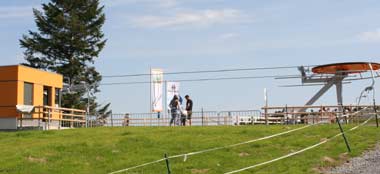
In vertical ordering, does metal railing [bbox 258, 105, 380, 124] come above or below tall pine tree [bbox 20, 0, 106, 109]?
below

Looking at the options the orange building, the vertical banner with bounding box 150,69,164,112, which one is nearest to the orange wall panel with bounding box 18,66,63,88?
the orange building

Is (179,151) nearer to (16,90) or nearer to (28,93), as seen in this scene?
(16,90)

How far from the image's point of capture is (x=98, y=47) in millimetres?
64312

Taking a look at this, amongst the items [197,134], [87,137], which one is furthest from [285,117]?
[87,137]

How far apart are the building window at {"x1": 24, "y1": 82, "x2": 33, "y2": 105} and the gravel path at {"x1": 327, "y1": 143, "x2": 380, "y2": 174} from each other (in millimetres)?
22047

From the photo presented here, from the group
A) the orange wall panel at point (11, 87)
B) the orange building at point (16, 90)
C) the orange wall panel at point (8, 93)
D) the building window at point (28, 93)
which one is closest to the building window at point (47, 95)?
the orange building at point (16, 90)

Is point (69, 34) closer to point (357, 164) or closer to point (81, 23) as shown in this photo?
point (81, 23)

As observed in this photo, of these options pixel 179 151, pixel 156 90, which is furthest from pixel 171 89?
pixel 179 151

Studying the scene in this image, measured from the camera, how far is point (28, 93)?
35500 mm

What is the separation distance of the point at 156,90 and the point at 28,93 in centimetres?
840

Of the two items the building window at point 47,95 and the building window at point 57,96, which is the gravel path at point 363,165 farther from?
the building window at point 57,96

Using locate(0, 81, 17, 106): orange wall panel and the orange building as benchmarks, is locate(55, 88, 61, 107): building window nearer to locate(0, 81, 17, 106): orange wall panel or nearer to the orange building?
the orange building

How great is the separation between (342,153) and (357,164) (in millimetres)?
1553

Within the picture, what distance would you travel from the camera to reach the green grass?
16797 millimetres
